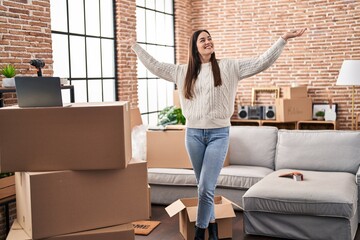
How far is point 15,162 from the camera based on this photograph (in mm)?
2340

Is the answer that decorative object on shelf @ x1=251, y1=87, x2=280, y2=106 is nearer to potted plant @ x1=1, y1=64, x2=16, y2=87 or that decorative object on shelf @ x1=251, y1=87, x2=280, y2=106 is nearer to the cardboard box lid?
the cardboard box lid

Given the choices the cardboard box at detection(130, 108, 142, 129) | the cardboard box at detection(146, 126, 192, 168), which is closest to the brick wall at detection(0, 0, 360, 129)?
the cardboard box at detection(130, 108, 142, 129)

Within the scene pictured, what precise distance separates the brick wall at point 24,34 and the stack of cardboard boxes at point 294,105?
402 centimetres

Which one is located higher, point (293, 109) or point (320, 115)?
point (293, 109)

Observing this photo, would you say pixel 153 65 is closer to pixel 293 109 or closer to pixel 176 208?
pixel 176 208

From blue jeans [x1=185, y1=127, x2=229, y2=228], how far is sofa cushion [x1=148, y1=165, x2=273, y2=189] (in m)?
1.22

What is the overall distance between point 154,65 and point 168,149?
1.69 meters

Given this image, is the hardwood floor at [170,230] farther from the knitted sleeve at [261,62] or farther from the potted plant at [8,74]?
the potted plant at [8,74]

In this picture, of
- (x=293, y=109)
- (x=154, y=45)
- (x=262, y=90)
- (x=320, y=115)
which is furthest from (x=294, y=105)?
(x=154, y=45)

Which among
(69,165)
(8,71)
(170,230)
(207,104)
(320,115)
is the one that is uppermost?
(8,71)

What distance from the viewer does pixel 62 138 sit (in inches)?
92.2

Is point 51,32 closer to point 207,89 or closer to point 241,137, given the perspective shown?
point 241,137

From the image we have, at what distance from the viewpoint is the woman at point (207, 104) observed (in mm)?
3361

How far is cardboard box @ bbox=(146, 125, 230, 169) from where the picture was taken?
5.04 m
